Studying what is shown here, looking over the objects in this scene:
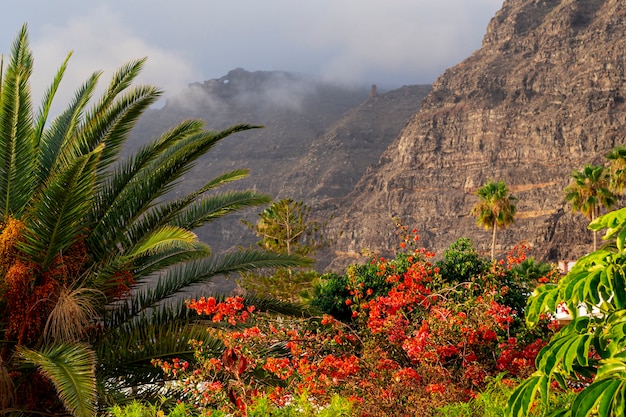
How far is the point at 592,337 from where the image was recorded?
3.40m

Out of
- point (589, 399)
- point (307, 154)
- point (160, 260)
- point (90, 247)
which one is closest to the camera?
point (589, 399)

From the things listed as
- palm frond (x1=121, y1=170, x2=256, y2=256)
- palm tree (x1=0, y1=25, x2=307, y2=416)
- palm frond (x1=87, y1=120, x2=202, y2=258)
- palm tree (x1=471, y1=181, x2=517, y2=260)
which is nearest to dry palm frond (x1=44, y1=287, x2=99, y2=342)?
palm tree (x1=0, y1=25, x2=307, y2=416)

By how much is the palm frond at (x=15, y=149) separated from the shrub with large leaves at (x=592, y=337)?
7.36 meters

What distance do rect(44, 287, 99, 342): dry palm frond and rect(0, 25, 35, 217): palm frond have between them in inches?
55.7

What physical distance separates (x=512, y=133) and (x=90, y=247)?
107614 mm

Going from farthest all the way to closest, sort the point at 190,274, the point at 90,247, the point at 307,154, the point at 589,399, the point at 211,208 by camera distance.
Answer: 1. the point at 307,154
2. the point at 211,208
3. the point at 190,274
4. the point at 90,247
5. the point at 589,399

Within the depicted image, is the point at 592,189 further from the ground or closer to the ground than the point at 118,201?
closer to the ground

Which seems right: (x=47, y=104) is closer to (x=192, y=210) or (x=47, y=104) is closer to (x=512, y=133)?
(x=192, y=210)

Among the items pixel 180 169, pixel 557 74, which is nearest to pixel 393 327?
pixel 180 169

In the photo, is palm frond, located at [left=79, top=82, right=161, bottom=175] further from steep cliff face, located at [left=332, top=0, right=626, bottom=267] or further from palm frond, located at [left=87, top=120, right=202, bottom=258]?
steep cliff face, located at [left=332, top=0, right=626, bottom=267]

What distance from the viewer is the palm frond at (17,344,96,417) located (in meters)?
7.23

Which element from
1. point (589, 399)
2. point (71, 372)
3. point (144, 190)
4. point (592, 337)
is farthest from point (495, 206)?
point (589, 399)

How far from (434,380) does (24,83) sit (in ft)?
22.5

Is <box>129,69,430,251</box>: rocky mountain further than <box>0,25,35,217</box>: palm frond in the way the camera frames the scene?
Yes
